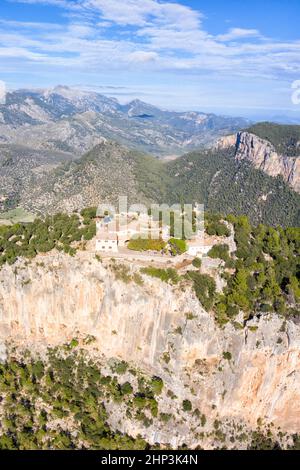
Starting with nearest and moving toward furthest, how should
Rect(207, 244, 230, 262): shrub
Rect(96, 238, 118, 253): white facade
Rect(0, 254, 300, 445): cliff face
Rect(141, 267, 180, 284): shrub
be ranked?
Rect(141, 267, 180, 284): shrub, Rect(0, 254, 300, 445): cliff face, Rect(96, 238, 118, 253): white facade, Rect(207, 244, 230, 262): shrub

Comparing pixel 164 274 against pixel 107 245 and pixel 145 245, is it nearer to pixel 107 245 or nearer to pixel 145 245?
pixel 145 245

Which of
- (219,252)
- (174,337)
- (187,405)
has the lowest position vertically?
(187,405)

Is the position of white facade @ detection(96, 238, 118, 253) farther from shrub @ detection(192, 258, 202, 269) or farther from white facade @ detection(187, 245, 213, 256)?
shrub @ detection(192, 258, 202, 269)

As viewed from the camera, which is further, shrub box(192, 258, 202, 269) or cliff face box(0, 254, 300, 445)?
shrub box(192, 258, 202, 269)

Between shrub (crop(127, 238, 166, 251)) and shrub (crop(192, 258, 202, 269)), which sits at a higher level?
shrub (crop(127, 238, 166, 251))

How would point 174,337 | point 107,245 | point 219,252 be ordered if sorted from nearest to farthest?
1. point 174,337
2. point 107,245
3. point 219,252

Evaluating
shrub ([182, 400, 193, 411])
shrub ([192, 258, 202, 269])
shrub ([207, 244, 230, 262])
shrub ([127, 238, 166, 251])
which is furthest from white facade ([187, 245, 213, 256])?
shrub ([182, 400, 193, 411])

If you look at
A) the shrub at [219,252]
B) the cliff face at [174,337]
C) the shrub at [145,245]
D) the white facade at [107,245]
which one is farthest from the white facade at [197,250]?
the white facade at [107,245]

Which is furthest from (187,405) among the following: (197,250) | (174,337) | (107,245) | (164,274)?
(107,245)
